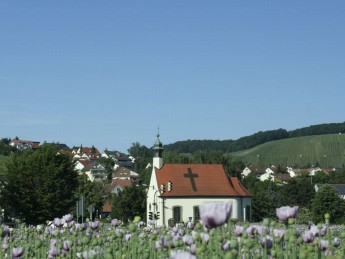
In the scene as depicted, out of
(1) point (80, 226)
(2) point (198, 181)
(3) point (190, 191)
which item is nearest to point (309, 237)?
(1) point (80, 226)

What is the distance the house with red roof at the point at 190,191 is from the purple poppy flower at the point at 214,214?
72.9m

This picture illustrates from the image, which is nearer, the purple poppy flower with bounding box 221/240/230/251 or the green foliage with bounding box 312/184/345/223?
the purple poppy flower with bounding box 221/240/230/251

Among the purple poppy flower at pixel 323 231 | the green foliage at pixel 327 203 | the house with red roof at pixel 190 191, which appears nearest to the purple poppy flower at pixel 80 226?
the purple poppy flower at pixel 323 231

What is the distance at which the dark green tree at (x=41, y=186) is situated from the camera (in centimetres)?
5775

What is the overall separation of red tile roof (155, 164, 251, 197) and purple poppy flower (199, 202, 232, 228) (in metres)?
74.4

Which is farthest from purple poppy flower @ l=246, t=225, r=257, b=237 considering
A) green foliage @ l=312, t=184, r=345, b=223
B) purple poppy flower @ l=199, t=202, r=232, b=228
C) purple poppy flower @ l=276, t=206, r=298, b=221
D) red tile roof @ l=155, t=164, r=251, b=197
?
green foliage @ l=312, t=184, r=345, b=223

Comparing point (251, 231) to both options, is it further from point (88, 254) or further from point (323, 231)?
point (88, 254)

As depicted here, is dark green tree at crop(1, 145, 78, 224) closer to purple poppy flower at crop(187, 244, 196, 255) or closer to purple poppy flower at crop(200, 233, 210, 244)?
purple poppy flower at crop(200, 233, 210, 244)

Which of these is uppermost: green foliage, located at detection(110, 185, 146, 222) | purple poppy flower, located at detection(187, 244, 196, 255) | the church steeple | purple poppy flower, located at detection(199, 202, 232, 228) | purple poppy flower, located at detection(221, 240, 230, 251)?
the church steeple

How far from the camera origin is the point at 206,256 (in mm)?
6547

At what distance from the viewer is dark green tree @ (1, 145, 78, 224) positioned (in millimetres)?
57750

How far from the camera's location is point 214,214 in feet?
15.0

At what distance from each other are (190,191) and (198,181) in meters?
1.98

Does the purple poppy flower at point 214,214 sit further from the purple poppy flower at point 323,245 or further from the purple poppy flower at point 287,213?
the purple poppy flower at point 323,245
